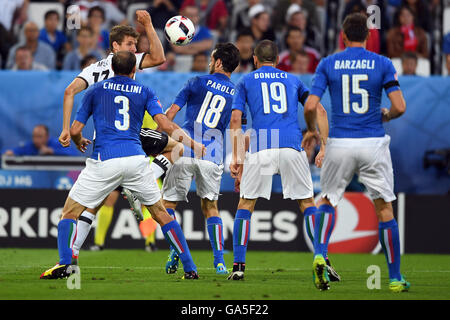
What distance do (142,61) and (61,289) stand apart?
2.78 metres

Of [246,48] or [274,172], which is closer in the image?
[274,172]

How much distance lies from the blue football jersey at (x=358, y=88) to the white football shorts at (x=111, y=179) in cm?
163

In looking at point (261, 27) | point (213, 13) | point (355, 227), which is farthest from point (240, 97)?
point (213, 13)

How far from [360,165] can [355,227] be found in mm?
5505

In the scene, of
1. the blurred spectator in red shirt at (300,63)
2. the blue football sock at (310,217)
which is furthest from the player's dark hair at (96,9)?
the blue football sock at (310,217)

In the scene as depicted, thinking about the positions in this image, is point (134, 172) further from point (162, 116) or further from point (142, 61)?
point (142, 61)

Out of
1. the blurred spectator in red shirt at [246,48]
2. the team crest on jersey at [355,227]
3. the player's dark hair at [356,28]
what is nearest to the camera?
Result: the player's dark hair at [356,28]

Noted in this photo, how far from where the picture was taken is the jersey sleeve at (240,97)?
7555 mm

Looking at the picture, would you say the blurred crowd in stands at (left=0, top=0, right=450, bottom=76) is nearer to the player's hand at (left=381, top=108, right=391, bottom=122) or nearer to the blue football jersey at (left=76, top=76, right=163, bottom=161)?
the blue football jersey at (left=76, top=76, right=163, bottom=161)

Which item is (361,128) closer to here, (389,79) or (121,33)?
(389,79)

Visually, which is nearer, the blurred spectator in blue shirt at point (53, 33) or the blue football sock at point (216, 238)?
the blue football sock at point (216, 238)

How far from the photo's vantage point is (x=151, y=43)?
321 inches

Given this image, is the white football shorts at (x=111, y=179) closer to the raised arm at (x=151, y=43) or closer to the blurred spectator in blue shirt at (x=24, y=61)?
the raised arm at (x=151, y=43)

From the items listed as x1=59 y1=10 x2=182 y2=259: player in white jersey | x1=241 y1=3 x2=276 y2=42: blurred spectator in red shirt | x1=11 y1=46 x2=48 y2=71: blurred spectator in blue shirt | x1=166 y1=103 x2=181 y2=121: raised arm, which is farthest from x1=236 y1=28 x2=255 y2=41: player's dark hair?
x1=166 y1=103 x2=181 y2=121: raised arm
